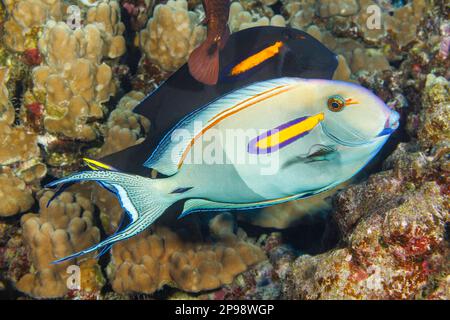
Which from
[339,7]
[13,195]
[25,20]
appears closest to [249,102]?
[13,195]

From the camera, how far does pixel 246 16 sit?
3.96 meters

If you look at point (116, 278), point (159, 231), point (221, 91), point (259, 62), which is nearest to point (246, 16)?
point (259, 62)

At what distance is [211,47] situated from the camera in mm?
2211

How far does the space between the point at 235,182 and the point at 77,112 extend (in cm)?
218

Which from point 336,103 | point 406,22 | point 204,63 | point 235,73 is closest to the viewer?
point 336,103

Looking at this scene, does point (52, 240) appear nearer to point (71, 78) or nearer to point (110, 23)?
point (71, 78)

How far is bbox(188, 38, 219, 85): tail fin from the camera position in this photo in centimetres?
216

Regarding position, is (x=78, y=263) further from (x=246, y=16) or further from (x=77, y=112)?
(x=246, y=16)

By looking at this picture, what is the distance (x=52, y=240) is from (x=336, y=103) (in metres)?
2.47

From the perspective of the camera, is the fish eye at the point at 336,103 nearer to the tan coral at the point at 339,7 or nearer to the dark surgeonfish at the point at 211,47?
the dark surgeonfish at the point at 211,47

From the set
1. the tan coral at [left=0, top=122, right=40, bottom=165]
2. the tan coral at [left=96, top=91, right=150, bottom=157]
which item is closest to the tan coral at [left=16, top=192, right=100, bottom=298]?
the tan coral at [left=0, top=122, right=40, bottom=165]

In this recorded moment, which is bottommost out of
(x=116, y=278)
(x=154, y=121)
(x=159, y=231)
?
(x=116, y=278)

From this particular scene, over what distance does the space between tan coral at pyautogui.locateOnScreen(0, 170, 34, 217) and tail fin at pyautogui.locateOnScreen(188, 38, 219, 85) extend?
1874mm

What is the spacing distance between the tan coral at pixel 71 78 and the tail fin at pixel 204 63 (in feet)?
4.46
